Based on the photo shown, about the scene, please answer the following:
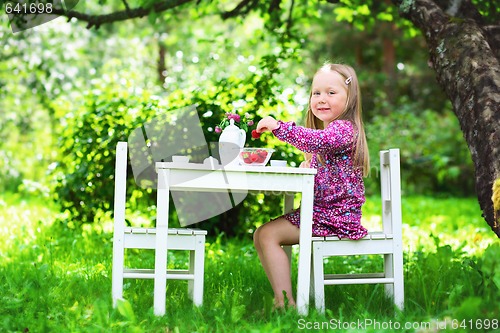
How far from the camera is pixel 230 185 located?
9.30 feet

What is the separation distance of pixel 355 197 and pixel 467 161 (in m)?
7.97

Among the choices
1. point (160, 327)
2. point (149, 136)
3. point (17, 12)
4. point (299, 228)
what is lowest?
point (160, 327)

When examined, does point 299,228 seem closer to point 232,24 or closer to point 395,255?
point 395,255

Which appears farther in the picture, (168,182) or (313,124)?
(313,124)

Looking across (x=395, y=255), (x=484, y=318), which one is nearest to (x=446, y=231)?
(x=395, y=255)

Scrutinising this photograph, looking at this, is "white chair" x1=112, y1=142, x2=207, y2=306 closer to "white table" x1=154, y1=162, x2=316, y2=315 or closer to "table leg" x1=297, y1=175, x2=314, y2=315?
"white table" x1=154, y1=162, x2=316, y2=315

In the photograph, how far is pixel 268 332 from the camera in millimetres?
2488

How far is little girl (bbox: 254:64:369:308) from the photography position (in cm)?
306

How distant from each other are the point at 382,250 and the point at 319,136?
0.64 m

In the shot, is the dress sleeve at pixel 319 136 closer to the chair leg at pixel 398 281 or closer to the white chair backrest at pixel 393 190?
the white chair backrest at pixel 393 190

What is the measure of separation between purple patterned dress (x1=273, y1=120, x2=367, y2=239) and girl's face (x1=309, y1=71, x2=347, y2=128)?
0.13m

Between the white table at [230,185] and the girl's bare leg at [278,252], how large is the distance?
145mm

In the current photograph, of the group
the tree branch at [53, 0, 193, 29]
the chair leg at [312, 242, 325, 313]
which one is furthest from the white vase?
the tree branch at [53, 0, 193, 29]

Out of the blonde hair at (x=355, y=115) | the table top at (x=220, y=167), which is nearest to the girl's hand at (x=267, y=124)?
the table top at (x=220, y=167)
